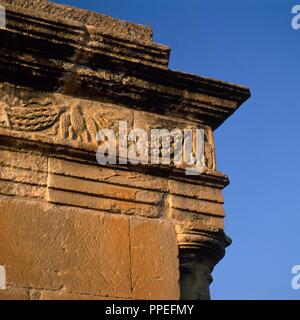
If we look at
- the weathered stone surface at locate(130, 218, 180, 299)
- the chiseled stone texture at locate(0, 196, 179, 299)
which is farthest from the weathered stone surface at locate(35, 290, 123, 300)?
the weathered stone surface at locate(130, 218, 180, 299)

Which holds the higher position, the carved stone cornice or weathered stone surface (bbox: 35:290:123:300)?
the carved stone cornice

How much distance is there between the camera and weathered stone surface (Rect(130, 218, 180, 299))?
16.8 ft

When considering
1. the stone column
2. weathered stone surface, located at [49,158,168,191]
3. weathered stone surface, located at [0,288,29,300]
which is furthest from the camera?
weathered stone surface, located at [49,158,168,191]

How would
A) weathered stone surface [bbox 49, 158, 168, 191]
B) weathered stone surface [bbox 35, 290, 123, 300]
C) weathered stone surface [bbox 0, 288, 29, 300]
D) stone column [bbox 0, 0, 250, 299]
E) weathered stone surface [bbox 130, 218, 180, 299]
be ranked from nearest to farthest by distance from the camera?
weathered stone surface [bbox 0, 288, 29, 300] → weathered stone surface [bbox 35, 290, 123, 300] → stone column [bbox 0, 0, 250, 299] → weathered stone surface [bbox 130, 218, 180, 299] → weathered stone surface [bbox 49, 158, 168, 191]

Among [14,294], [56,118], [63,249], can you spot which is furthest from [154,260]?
[56,118]

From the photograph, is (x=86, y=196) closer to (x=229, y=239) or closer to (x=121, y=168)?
(x=121, y=168)

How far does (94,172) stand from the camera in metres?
5.38

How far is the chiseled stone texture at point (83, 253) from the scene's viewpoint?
4855 mm

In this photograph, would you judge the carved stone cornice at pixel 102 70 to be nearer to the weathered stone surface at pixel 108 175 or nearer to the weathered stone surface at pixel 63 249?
the weathered stone surface at pixel 108 175

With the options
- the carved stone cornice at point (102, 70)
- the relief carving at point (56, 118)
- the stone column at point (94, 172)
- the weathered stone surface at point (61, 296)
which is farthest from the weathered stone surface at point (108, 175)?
the weathered stone surface at point (61, 296)

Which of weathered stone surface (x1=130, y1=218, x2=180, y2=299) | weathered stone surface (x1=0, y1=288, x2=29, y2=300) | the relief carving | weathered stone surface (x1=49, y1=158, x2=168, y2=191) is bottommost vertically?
weathered stone surface (x1=0, y1=288, x2=29, y2=300)

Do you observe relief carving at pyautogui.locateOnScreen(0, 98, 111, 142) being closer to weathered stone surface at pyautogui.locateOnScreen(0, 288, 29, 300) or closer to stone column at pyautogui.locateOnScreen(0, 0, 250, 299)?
stone column at pyautogui.locateOnScreen(0, 0, 250, 299)

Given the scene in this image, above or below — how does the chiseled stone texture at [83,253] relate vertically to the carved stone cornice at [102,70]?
below

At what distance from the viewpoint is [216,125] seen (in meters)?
6.11
